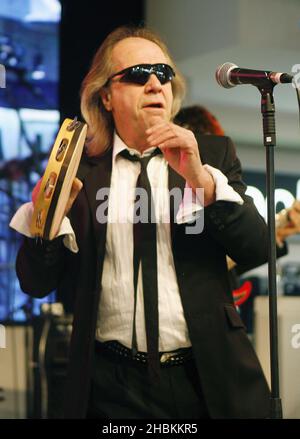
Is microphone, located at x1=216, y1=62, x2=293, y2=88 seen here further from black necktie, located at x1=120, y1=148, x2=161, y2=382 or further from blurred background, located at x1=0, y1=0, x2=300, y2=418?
blurred background, located at x1=0, y1=0, x2=300, y2=418

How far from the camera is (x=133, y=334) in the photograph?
66.4 inches

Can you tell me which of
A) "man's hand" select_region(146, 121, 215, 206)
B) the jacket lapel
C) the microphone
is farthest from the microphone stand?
the jacket lapel

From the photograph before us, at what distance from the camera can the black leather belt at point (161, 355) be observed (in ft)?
5.50

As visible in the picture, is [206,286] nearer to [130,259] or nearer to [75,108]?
[130,259]

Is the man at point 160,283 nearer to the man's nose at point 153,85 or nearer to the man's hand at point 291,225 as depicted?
the man's nose at point 153,85

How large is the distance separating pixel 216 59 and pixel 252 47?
51cm

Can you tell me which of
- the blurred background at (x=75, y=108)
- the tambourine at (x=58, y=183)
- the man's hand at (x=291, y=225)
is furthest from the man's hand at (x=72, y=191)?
the blurred background at (x=75, y=108)

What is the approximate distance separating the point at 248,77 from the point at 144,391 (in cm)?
67

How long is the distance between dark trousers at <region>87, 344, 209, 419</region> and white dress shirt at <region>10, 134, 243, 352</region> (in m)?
0.05

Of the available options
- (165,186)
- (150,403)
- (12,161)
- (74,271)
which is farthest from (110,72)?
(12,161)

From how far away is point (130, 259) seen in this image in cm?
173

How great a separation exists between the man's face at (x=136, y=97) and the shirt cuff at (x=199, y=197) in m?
0.20

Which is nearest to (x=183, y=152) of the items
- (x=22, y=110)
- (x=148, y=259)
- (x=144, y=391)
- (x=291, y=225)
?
(x=148, y=259)

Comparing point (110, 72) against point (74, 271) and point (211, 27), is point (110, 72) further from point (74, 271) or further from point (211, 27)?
point (211, 27)
